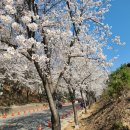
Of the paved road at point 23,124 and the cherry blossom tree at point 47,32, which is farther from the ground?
the cherry blossom tree at point 47,32

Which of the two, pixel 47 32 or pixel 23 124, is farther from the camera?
pixel 23 124

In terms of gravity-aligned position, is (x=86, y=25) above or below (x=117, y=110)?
above

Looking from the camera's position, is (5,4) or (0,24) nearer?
(5,4)

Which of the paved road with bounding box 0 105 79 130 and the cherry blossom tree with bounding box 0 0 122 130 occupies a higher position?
the cherry blossom tree with bounding box 0 0 122 130

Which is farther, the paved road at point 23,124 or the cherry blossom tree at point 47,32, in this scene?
the paved road at point 23,124

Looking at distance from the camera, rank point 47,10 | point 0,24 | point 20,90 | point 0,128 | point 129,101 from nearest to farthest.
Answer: point 0,24 → point 47,10 → point 129,101 → point 0,128 → point 20,90

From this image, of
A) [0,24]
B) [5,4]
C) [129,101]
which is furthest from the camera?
[129,101]

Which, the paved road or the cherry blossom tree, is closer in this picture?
the cherry blossom tree

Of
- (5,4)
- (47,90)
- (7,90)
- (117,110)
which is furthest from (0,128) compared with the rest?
(7,90)

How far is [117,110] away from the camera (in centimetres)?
1834

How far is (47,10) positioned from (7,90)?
165 feet

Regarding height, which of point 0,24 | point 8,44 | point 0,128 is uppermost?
point 0,24

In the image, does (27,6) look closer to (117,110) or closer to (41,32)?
(41,32)

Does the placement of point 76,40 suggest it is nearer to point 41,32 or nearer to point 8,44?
point 41,32
